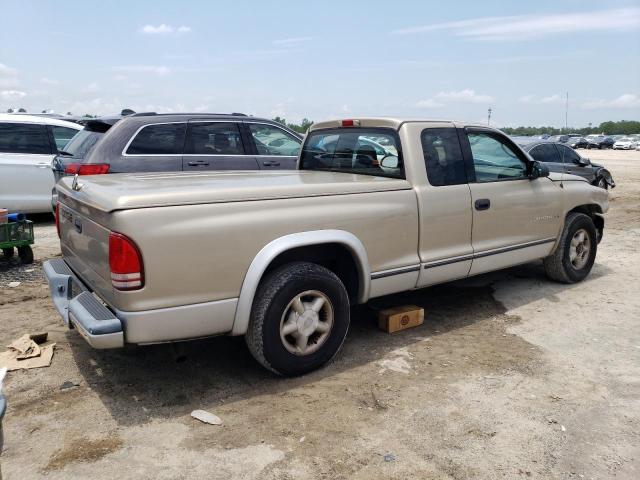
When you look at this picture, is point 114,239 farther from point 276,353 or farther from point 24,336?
point 24,336

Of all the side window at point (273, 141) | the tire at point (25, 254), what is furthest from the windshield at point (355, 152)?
the tire at point (25, 254)

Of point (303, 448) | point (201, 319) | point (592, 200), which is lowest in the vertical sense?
point (303, 448)

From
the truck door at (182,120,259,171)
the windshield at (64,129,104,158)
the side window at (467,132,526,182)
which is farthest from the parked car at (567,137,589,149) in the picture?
the windshield at (64,129,104,158)

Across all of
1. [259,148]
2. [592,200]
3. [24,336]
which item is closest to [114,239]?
[24,336]

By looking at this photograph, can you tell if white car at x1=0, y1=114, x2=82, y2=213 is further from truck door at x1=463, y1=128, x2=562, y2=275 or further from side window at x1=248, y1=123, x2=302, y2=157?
truck door at x1=463, y1=128, x2=562, y2=275

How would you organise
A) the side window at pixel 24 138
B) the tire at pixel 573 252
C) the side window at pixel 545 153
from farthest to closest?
1. the side window at pixel 545 153
2. the side window at pixel 24 138
3. the tire at pixel 573 252

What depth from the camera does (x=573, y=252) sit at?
6215 millimetres

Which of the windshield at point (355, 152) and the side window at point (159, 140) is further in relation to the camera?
the side window at point (159, 140)

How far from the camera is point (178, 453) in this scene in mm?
3037

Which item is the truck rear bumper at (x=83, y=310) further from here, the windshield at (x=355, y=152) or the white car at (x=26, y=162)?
the white car at (x=26, y=162)

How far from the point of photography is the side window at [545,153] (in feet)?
37.4

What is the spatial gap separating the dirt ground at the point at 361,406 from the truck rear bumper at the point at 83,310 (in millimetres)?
512

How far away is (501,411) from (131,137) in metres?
5.24

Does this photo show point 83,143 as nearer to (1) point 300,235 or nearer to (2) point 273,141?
(2) point 273,141
